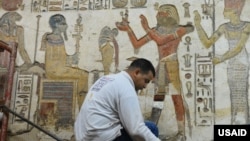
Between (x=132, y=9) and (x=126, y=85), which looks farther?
(x=132, y=9)

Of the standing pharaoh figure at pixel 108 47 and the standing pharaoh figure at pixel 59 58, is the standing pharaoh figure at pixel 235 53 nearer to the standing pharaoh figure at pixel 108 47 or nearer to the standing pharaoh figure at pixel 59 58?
the standing pharaoh figure at pixel 108 47

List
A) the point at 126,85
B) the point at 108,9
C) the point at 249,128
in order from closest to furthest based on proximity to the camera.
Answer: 1. the point at 126,85
2. the point at 249,128
3. the point at 108,9

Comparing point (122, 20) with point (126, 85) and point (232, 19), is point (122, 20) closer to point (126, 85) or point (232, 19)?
point (232, 19)

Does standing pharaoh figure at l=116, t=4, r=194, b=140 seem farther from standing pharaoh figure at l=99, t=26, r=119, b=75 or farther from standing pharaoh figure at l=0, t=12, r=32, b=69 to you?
standing pharaoh figure at l=0, t=12, r=32, b=69

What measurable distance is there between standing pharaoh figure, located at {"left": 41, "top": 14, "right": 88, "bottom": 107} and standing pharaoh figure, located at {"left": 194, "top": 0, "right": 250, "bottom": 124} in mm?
1355

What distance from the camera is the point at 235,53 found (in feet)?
14.8

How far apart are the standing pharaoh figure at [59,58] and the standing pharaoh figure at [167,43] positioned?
2.11ft

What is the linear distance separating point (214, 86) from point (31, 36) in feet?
6.85

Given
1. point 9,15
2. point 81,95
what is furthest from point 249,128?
point 9,15

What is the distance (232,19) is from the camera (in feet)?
15.1

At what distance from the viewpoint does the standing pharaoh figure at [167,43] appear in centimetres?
445

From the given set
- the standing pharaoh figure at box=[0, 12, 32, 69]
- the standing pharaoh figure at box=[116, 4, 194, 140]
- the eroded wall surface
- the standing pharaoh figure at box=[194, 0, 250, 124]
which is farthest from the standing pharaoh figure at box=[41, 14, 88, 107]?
the standing pharaoh figure at box=[194, 0, 250, 124]

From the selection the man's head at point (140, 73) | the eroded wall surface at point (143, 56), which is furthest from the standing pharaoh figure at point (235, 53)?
the man's head at point (140, 73)

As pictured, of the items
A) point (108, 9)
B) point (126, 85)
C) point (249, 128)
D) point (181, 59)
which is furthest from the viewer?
point (108, 9)
